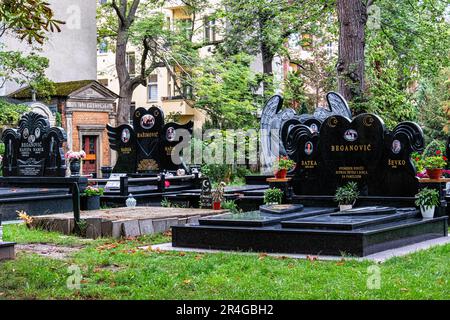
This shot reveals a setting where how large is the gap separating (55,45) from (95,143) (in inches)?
211

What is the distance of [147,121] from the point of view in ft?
81.1

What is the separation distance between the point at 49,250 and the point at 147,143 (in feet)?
38.1

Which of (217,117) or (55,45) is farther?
(55,45)

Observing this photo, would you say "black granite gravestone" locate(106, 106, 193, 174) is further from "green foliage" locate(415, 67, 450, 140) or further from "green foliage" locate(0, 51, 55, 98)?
"green foliage" locate(415, 67, 450, 140)

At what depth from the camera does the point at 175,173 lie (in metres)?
24.0

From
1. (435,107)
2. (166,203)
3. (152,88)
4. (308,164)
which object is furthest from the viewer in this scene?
(152,88)

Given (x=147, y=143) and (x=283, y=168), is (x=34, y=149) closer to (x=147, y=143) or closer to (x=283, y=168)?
(x=147, y=143)

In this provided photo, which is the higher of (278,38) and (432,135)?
(278,38)

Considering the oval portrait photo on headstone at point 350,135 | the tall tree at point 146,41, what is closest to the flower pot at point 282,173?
the oval portrait photo on headstone at point 350,135

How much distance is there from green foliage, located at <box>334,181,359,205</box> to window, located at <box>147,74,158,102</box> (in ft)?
108

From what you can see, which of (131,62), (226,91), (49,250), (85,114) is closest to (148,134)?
(226,91)

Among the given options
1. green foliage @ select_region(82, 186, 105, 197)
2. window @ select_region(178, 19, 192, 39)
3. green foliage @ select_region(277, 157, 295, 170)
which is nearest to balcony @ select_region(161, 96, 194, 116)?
window @ select_region(178, 19, 192, 39)
